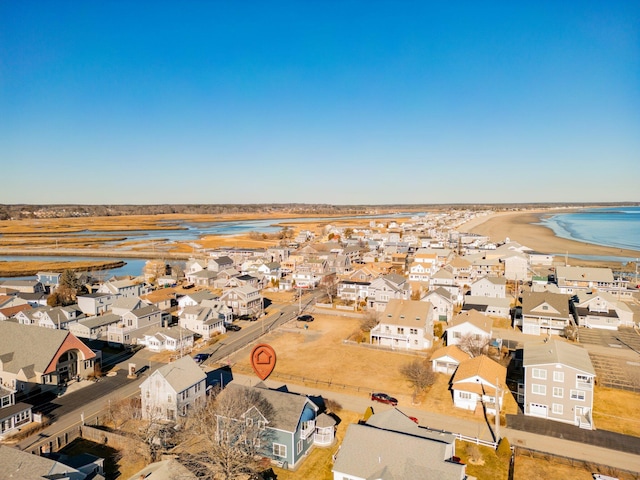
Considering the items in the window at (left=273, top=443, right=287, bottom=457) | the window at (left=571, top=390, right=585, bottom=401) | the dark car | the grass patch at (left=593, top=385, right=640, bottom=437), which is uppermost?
the window at (left=571, top=390, right=585, bottom=401)

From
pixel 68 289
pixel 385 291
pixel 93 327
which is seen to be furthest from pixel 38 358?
pixel 385 291

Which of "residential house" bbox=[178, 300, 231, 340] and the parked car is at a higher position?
Answer: "residential house" bbox=[178, 300, 231, 340]

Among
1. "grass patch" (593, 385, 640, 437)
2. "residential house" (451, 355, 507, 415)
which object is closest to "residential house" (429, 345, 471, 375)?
"residential house" (451, 355, 507, 415)

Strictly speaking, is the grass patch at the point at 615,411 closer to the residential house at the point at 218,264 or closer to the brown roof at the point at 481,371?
the brown roof at the point at 481,371

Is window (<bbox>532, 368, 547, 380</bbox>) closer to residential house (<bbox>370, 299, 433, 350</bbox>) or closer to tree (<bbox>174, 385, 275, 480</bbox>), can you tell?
residential house (<bbox>370, 299, 433, 350</bbox>)

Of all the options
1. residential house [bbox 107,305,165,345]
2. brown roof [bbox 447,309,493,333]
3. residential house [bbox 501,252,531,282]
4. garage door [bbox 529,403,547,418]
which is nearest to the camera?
garage door [bbox 529,403,547,418]

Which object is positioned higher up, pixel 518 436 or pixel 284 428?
pixel 284 428

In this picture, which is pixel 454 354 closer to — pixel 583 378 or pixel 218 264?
pixel 583 378
